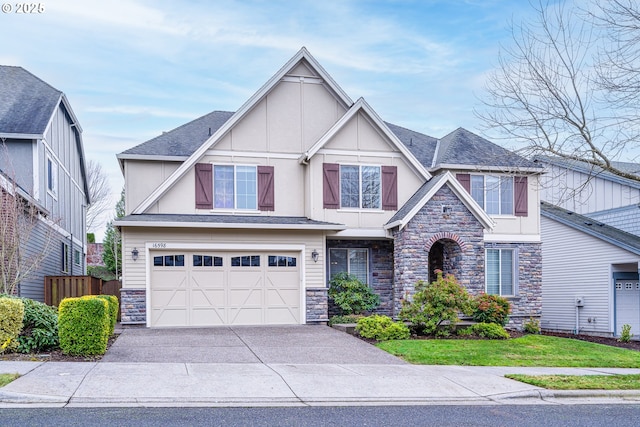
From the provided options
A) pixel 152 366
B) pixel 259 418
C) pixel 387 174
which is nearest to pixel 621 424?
pixel 259 418

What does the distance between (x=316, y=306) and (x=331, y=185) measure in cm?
376

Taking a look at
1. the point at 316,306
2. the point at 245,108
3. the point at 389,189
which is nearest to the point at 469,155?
the point at 389,189

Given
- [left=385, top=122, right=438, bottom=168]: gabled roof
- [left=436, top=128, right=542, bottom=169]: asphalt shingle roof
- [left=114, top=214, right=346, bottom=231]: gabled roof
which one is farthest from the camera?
[left=385, top=122, right=438, bottom=168]: gabled roof

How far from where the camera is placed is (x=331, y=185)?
68.1 feet

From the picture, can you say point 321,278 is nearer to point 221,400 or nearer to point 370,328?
point 370,328

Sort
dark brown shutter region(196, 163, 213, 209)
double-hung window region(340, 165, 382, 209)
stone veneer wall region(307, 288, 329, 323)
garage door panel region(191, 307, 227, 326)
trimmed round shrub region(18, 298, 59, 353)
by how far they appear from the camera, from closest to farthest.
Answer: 1. trimmed round shrub region(18, 298, 59, 353)
2. garage door panel region(191, 307, 227, 326)
3. stone veneer wall region(307, 288, 329, 323)
4. dark brown shutter region(196, 163, 213, 209)
5. double-hung window region(340, 165, 382, 209)

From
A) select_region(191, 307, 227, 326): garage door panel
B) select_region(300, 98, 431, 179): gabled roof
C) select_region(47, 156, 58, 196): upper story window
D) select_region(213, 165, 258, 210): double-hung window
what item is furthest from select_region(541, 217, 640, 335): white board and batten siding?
select_region(47, 156, 58, 196): upper story window

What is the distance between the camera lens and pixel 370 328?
17281mm

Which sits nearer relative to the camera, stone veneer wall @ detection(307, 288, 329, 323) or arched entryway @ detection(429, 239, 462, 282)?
stone veneer wall @ detection(307, 288, 329, 323)

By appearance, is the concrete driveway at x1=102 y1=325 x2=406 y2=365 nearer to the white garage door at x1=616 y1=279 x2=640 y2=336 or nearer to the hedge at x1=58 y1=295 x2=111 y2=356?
the hedge at x1=58 y1=295 x2=111 y2=356

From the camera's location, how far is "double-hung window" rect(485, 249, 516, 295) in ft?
74.2

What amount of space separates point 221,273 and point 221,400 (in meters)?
10.00

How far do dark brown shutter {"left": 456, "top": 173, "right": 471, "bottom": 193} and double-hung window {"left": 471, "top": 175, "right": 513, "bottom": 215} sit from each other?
19 cm

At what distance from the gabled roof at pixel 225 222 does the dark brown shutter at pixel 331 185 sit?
2.43 ft
